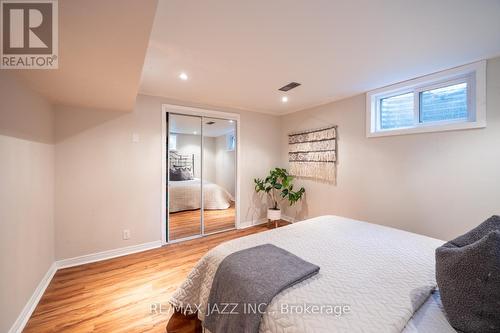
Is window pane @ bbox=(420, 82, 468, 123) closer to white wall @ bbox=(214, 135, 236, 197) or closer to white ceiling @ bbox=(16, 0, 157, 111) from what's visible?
white wall @ bbox=(214, 135, 236, 197)

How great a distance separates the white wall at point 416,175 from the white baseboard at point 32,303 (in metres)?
3.64

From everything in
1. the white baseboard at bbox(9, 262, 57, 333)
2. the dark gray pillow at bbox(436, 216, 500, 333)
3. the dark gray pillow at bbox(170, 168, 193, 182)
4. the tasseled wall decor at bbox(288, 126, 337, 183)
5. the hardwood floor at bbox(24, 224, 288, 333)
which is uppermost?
the tasseled wall decor at bbox(288, 126, 337, 183)

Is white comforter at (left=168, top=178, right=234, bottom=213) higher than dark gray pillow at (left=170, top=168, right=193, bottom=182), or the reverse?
dark gray pillow at (left=170, top=168, right=193, bottom=182)

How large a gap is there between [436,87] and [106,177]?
4.27m

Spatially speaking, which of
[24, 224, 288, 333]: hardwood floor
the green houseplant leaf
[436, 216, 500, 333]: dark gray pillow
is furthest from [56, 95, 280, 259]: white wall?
[436, 216, 500, 333]: dark gray pillow

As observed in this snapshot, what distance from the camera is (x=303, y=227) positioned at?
202 cm

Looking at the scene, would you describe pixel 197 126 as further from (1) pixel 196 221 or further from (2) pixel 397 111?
(2) pixel 397 111

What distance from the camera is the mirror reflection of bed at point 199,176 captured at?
10.5 feet

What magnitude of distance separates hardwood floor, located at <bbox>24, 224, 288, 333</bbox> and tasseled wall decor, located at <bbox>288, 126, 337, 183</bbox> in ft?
7.70

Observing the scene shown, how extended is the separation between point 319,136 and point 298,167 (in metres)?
0.74

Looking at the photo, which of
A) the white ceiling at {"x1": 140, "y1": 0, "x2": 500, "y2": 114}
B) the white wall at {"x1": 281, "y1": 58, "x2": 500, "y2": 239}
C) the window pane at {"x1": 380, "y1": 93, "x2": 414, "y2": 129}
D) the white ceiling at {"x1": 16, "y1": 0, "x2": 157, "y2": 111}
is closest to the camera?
the white ceiling at {"x1": 16, "y1": 0, "x2": 157, "y2": 111}

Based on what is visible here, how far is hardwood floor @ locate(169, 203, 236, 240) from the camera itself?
3.25 m

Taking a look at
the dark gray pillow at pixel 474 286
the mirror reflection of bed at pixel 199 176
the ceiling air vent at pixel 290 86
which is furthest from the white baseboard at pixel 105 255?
the dark gray pillow at pixel 474 286

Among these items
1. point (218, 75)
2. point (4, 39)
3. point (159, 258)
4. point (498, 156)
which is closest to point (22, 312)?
point (159, 258)
